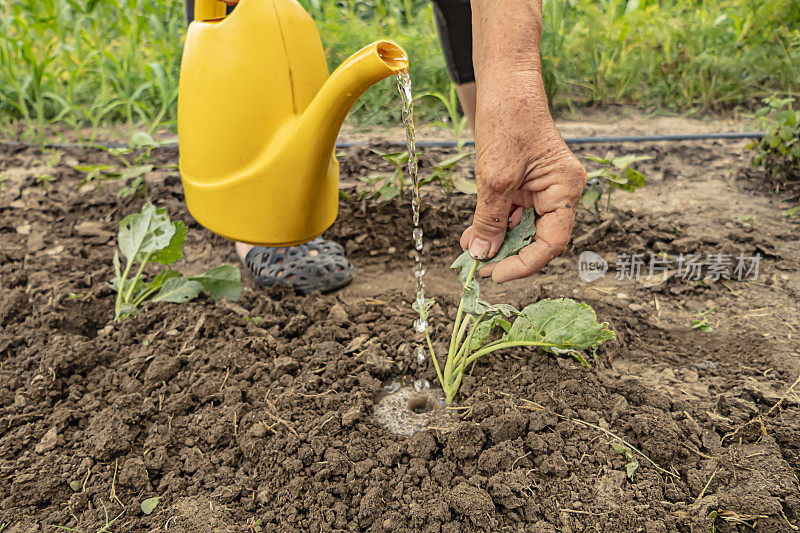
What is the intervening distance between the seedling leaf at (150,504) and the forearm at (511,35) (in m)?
0.97

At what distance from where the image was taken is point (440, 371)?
1315 millimetres

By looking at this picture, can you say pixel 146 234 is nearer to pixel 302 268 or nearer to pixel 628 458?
pixel 302 268

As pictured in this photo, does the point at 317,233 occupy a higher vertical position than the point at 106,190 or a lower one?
higher

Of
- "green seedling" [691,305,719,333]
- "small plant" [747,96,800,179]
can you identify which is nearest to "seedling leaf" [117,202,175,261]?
"green seedling" [691,305,719,333]

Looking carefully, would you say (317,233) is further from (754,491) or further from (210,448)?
(754,491)

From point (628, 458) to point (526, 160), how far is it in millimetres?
590

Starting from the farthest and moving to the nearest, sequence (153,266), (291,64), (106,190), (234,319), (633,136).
Answer: (633,136) → (106,190) → (153,266) → (234,319) → (291,64)

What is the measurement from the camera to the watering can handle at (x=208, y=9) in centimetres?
138

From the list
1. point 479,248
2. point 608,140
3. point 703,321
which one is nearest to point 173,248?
point 479,248

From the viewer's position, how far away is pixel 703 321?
60.6 inches

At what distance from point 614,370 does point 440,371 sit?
0.41 metres

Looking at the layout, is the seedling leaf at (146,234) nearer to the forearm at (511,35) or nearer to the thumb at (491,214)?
the thumb at (491,214)

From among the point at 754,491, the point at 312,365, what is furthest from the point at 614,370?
the point at 312,365

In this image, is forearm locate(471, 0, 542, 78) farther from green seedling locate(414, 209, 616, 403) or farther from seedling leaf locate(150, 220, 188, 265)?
seedling leaf locate(150, 220, 188, 265)
